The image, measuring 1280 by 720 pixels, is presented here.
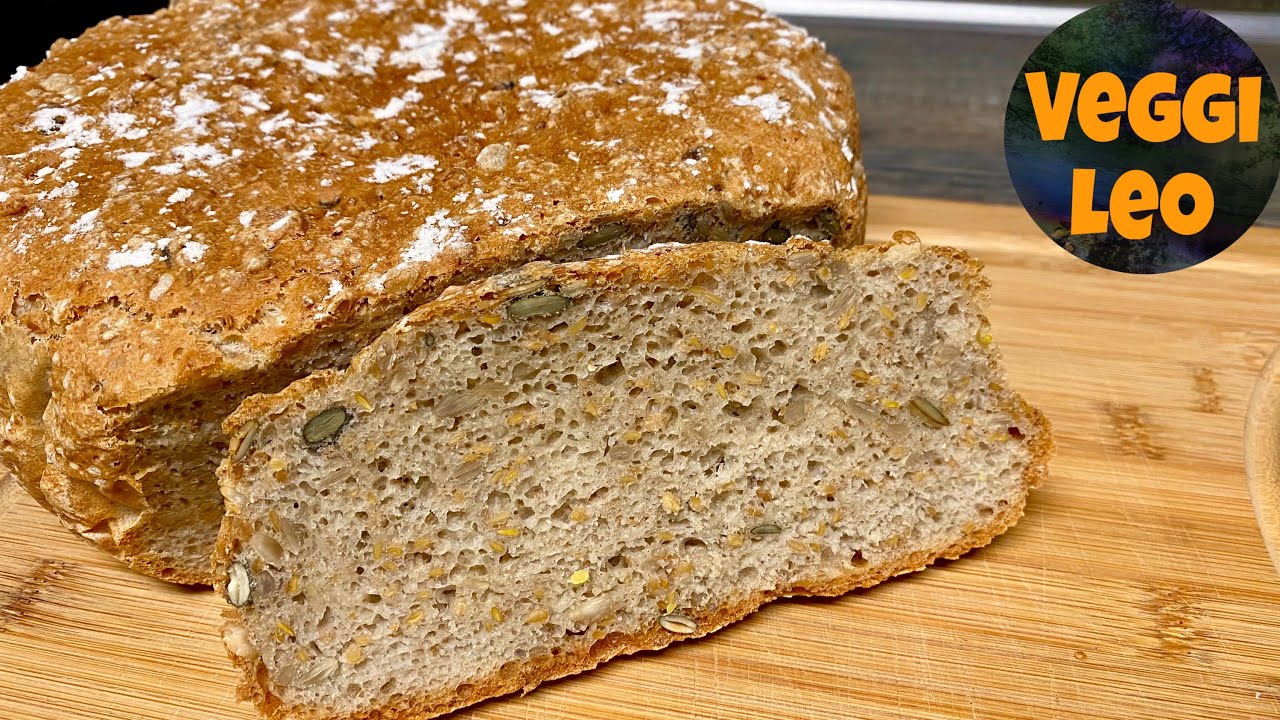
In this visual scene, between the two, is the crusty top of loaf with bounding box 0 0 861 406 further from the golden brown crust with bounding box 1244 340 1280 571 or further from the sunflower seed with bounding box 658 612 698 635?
the golden brown crust with bounding box 1244 340 1280 571

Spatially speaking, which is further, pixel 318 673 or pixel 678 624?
pixel 678 624

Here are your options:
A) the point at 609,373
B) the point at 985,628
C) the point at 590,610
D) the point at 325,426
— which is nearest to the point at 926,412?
the point at 985,628

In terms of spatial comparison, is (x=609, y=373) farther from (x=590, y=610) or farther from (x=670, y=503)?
(x=590, y=610)

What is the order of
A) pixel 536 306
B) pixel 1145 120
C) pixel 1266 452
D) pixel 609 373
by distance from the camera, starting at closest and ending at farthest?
pixel 536 306 < pixel 609 373 < pixel 1266 452 < pixel 1145 120

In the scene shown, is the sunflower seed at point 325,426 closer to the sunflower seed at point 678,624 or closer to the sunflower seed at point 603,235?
the sunflower seed at point 603,235

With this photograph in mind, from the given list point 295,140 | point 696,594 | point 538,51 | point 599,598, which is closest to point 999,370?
point 696,594

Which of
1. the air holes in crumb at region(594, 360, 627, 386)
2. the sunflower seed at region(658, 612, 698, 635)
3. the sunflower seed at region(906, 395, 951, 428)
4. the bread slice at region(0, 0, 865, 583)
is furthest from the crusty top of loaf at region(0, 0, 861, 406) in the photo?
the sunflower seed at region(658, 612, 698, 635)

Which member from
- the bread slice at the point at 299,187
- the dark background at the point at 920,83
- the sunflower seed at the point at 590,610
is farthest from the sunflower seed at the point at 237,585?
the dark background at the point at 920,83
